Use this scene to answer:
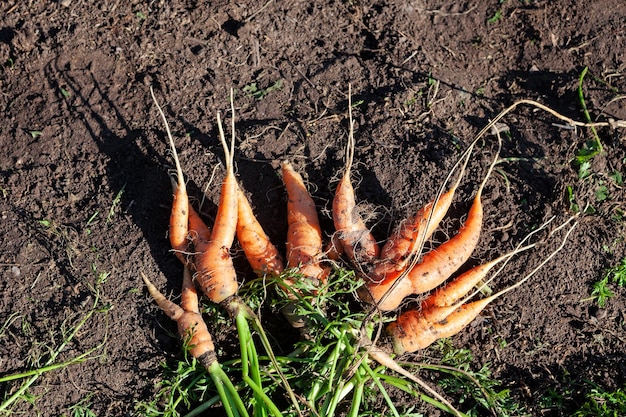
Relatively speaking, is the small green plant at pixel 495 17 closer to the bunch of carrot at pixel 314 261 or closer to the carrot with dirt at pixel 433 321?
the bunch of carrot at pixel 314 261

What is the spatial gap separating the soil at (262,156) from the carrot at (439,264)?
6.1 inches

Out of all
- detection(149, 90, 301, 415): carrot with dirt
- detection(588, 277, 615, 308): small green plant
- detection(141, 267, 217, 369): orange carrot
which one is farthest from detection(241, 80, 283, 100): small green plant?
detection(588, 277, 615, 308): small green plant

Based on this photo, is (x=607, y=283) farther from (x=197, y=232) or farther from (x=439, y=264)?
(x=197, y=232)

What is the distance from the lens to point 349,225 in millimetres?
3295

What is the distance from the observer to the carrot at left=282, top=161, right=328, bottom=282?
3.28m

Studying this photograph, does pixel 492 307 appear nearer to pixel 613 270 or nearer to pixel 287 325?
pixel 613 270

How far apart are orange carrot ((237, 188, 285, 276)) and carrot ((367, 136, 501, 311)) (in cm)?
49

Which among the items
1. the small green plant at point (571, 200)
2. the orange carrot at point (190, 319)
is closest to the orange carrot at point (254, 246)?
the orange carrot at point (190, 319)

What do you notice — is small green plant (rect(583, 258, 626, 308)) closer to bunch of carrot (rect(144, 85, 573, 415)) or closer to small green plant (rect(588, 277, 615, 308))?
small green plant (rect(588, 277, 615, 308))

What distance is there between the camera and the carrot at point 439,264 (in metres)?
3.26

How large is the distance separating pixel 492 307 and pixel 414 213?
2.14 feet

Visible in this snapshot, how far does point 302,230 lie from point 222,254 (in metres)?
0.41

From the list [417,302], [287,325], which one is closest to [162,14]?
[287,325]

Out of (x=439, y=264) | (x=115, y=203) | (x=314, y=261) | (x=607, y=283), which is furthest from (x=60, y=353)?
(x=607, y=283)
